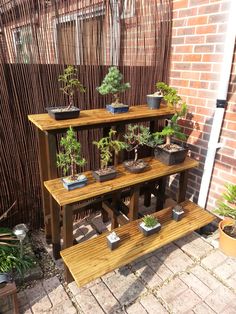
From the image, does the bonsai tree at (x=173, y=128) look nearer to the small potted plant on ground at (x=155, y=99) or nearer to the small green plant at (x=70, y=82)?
the small potted plant on ground at (x=155, y=99)

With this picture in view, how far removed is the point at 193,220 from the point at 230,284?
0.63 meters

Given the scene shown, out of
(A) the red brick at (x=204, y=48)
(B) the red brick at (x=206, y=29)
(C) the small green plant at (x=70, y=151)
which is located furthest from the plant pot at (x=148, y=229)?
(B) the red brick at (x=206, y=29)

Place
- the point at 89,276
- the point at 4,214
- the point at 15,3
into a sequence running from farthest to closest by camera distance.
Answer: 1. the point at 4,214
2. the point at 15,3
3. the point at 89,276

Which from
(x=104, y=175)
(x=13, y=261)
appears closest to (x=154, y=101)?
(x=104, y=175)

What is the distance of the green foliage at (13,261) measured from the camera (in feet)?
6.79

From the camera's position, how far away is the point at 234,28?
7.18ft

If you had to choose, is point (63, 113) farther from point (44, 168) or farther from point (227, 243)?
point (227, 243)

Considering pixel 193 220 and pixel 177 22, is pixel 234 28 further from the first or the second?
pixel 193 220

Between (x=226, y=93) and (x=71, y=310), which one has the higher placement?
(x=226, y=93)

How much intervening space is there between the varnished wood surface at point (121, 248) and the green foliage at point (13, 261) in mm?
401

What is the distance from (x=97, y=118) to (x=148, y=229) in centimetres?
109

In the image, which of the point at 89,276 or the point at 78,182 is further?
the point at 78,182

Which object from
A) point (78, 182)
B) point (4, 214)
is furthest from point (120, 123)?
point (4, 214)

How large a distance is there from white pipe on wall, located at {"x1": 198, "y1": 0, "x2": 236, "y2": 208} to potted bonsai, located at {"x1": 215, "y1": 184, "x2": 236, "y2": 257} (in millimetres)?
259
